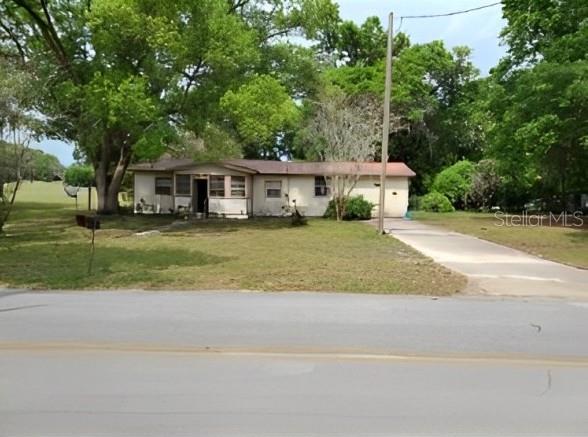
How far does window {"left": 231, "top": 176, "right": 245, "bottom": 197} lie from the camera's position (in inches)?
1310

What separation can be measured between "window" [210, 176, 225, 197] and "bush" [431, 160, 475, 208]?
16.9 metres

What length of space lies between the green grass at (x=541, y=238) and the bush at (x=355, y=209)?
4055 millimetres

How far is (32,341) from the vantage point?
19.7ft

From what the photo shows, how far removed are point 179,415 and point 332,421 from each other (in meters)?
1.13

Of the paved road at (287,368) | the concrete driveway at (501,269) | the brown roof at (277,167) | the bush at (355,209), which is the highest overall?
the brown roof at (277,167)

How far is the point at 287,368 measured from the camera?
17.3ft

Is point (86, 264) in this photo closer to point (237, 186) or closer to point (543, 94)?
point (543, 94)

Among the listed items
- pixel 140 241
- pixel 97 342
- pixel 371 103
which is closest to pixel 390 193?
pixel 371 103

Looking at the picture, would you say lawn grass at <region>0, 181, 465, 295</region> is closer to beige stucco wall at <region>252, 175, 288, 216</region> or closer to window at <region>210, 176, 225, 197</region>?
window at <region>210, 176, 225, 197</region>

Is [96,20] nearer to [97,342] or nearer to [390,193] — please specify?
[97,342]

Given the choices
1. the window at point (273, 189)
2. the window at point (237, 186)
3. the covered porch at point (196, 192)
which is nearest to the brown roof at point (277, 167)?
the covered porch at point (196, 192)

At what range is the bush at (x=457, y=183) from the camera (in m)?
40.6

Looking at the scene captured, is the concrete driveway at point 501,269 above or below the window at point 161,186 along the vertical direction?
below

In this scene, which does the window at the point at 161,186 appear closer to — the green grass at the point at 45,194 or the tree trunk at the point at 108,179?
the tree trunk at the point at 108,179
